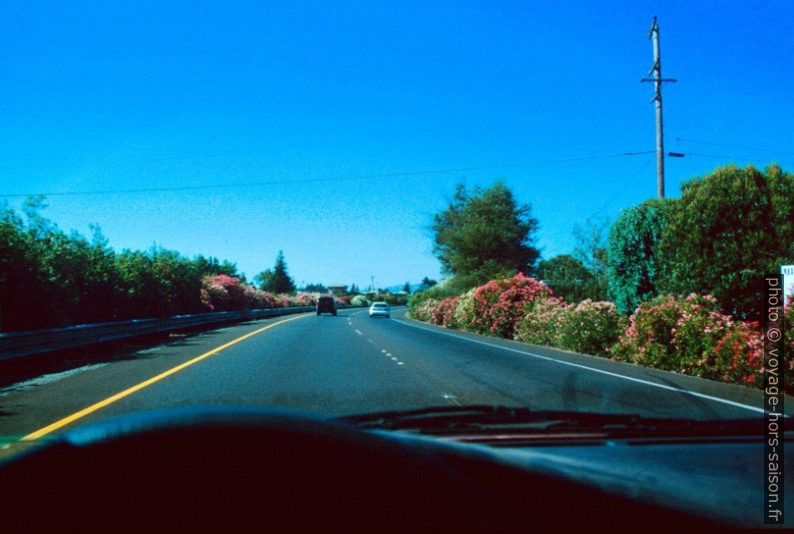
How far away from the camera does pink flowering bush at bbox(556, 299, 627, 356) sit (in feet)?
61.8

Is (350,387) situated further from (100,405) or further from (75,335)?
(75,335)

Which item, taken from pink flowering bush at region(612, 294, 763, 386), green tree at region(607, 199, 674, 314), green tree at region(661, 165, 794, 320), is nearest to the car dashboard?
pink flowering bush at region(612, 294, 763, 386)

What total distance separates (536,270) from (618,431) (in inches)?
2018

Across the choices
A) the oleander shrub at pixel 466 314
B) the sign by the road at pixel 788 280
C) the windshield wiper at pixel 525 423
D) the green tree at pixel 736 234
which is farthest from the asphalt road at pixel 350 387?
the oleander shrub at pixel 466 314

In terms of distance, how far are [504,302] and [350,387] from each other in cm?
2051

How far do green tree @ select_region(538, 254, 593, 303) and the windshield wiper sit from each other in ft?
79.1

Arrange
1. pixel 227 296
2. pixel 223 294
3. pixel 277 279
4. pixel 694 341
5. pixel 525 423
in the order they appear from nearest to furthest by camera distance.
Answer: pixel 525 423
pixel 694 341
pixel 223 294
pixel 227 296
pixel 277 279

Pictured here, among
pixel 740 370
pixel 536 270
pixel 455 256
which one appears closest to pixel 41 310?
pixel 740 370

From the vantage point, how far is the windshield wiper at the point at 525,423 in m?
4.20

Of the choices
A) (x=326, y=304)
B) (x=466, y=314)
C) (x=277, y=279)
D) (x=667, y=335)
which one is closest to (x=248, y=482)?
(x=667, y=335)

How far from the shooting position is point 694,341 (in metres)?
13.4

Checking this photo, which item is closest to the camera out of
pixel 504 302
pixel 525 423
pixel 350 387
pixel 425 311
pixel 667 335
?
pixel 525 423

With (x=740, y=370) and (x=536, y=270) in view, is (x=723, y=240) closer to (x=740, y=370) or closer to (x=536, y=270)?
(x=740, y=370)

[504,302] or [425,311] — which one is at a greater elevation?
[504,302]
